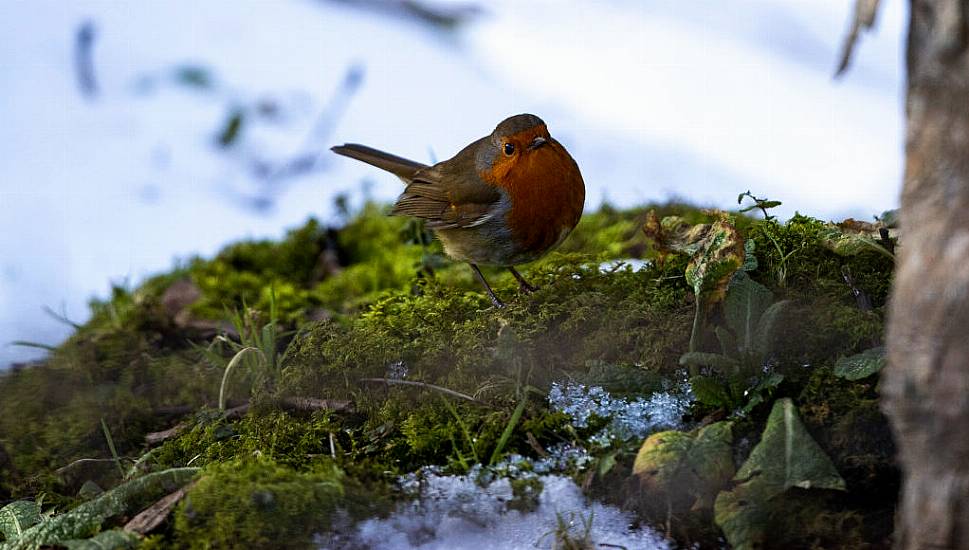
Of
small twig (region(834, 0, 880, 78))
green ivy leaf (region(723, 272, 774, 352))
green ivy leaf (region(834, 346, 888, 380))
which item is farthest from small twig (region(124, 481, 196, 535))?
small twig (region(834, 0, 880, 78))

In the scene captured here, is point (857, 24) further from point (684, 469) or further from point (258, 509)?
point (258, 509)

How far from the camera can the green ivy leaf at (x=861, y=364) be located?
2385 millimetres

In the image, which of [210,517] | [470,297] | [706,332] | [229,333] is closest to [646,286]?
[706,332]

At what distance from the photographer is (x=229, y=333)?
4.23m

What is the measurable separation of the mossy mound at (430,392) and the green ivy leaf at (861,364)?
64 millimetres

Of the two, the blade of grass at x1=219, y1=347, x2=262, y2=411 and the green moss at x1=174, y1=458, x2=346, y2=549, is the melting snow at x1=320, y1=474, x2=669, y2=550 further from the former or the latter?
the blade of grass at x1=219, y1=347, x2=262, y2=411

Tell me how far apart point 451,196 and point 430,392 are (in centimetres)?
137

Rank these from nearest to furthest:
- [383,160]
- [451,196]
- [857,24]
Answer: [857,24] < [451,196] < [383,160]

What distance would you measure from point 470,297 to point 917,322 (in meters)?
2.19

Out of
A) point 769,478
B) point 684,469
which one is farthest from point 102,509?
point 769,478

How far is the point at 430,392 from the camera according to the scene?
288cm

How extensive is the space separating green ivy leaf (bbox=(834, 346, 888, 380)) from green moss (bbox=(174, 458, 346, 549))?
4.24 ft

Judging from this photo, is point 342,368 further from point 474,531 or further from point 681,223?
point 681,223

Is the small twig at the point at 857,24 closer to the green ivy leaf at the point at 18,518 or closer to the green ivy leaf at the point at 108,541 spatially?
the green ivy leaf at the point at 108,541
